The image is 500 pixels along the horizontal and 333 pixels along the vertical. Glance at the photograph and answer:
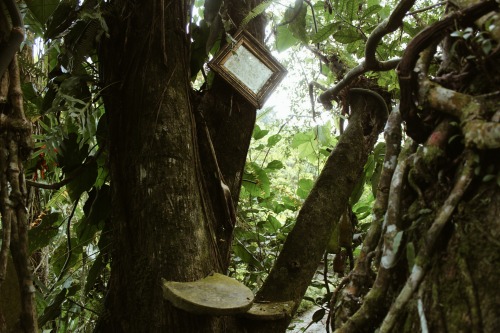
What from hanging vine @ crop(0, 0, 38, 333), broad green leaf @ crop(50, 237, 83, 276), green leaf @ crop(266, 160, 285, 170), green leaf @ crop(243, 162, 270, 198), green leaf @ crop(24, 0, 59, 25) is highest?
green leaf @ crop(266, 160, 285, 170)

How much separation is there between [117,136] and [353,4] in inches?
30.4

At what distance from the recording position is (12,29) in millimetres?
993

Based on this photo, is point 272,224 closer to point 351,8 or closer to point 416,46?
point 351,8

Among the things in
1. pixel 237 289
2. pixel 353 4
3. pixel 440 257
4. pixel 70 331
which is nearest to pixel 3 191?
pixel 237 289

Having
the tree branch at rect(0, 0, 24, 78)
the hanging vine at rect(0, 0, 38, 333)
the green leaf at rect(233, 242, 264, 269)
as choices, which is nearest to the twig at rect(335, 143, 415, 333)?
the hanging vine at rect(0, 0, 38, 333)

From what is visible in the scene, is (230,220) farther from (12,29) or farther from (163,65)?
(12,29)

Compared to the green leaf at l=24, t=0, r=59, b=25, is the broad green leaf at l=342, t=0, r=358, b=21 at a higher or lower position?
higher

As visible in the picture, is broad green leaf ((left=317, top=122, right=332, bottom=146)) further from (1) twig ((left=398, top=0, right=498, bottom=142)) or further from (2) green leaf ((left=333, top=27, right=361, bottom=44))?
(1) twig ((left=398, top=0, right=498, bottom=142))

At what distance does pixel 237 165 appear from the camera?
140 centimetres

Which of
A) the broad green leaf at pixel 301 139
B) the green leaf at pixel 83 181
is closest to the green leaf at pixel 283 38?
the broad green leaf at pixel 301 139

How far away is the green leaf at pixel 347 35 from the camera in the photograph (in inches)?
54.1

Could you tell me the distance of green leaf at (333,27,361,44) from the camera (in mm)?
1373

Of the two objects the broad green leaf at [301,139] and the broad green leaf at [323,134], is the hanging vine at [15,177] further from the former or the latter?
the broad green leaf at [301,139]

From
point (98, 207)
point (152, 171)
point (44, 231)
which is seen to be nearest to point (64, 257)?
point (44, 231)
